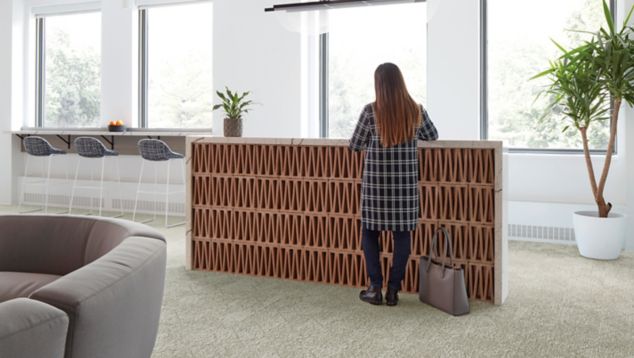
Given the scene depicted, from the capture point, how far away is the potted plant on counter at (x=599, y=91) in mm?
4562

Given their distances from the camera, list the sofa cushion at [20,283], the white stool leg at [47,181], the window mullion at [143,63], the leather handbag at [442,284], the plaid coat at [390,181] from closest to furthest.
→ the sofa cushion at [20,283] < the leather handbag at [442,284] < the plaid coat at [390,181] < the white stool leg at [47,181] < the window mullion at [143,63]

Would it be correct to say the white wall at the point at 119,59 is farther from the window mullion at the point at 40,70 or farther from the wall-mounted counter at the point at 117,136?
the window mullion at the point at 40,70

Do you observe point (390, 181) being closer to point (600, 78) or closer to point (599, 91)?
point (599, 91)

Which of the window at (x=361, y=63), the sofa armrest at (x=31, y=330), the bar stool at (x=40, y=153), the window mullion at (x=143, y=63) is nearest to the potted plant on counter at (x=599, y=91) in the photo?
the window at (x=361, y=63)

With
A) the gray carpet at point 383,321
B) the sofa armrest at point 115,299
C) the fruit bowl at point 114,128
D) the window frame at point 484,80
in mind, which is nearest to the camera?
the sofa armrest at point 115,299

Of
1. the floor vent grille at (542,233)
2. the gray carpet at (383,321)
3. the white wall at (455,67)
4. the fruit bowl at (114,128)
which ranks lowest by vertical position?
the gray carpet at (383,321)

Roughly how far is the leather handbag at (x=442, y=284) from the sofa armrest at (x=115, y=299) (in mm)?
1741

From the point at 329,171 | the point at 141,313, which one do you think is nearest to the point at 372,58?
the point at 329,171

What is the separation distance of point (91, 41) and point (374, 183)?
6092mm

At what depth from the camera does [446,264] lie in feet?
11.0

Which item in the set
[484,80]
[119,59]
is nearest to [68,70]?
[119,59]

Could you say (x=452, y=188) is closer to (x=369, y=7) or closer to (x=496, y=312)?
(x=496, y=312)

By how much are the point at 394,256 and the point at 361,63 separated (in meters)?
3.77

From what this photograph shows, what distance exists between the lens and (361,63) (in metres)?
6.71
